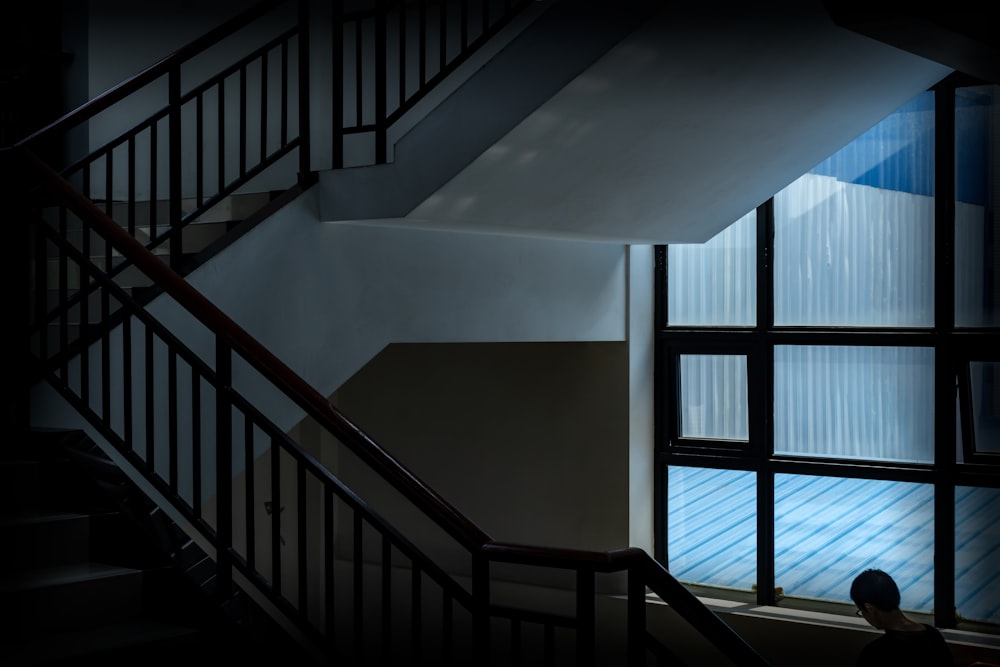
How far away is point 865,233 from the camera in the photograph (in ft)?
22.1

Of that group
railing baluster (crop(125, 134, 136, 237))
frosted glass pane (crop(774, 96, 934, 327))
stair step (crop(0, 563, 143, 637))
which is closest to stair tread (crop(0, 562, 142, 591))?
stair step (crop(0, 563, 143, 637))

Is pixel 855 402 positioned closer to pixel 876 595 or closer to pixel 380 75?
pixel 876 595

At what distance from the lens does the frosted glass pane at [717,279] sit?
282 inches

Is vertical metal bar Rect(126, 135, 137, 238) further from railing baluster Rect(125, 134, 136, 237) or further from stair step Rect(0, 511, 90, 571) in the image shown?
stair step Rect(0, 511, 90, 571)

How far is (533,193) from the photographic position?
208 inches

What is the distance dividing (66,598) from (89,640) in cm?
17

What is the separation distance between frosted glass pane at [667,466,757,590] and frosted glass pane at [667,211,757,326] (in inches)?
39.4

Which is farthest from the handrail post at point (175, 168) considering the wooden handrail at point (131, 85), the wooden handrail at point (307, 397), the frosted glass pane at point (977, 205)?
the frosted glass pane at point (977, 205)

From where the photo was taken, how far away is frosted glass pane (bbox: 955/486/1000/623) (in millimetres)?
6418

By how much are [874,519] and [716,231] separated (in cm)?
196

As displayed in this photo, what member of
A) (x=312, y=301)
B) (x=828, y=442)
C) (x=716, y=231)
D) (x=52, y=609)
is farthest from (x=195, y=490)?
(x=828, y=442)

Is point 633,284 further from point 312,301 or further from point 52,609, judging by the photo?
point 52,609

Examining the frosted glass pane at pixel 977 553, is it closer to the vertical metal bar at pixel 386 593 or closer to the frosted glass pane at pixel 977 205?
the frosted glass pane at pixel 977 205

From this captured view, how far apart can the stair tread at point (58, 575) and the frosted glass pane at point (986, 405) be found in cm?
477
